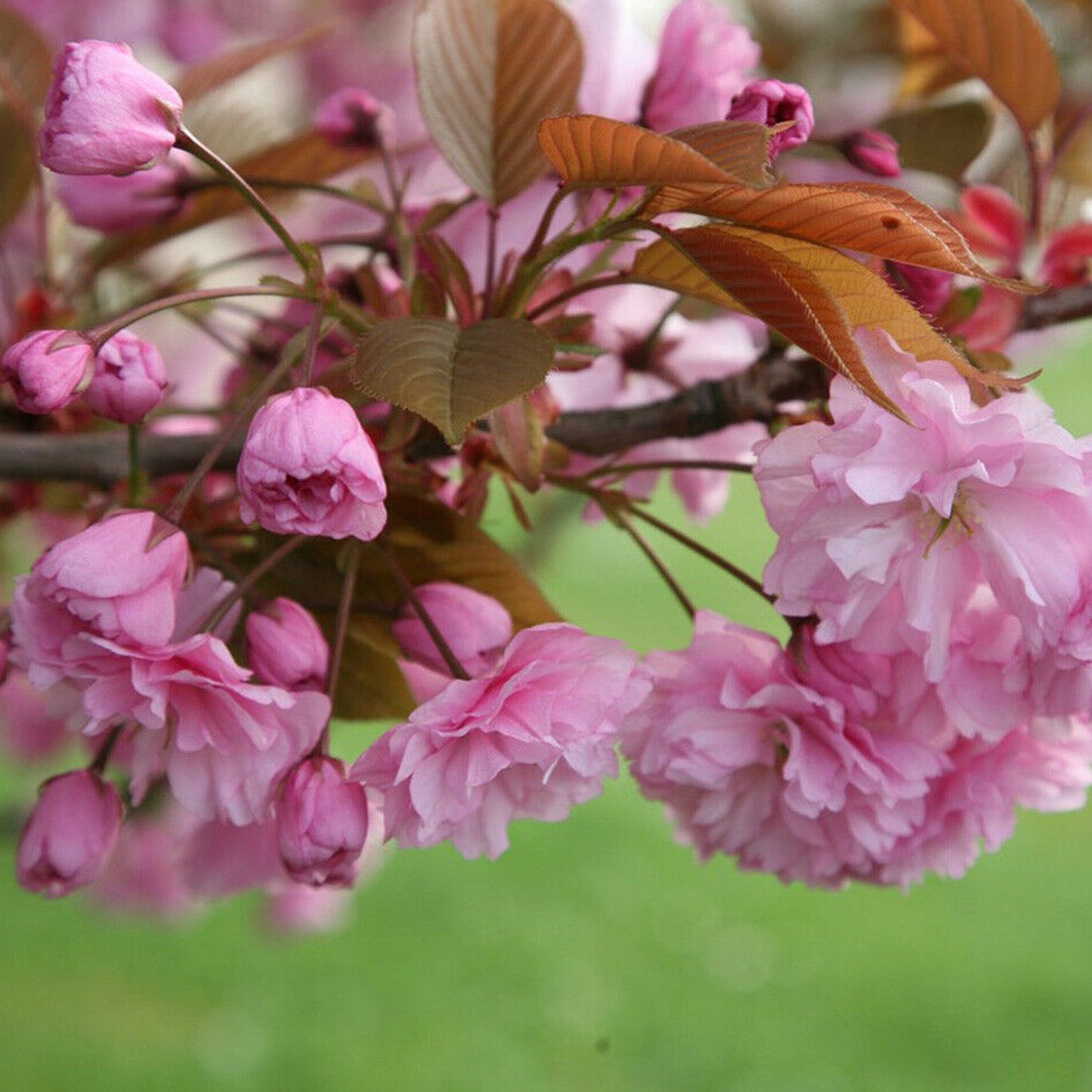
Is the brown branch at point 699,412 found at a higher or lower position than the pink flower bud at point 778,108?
lower

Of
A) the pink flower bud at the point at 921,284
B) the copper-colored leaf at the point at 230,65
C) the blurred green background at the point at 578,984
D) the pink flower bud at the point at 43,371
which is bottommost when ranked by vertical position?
the blurred green background at the point at 578,984

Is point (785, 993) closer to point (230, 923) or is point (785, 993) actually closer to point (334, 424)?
point (230, 923)

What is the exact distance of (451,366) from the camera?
1.36ft

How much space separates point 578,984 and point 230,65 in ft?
6.00

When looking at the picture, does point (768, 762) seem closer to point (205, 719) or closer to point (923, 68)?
point (205, 719)

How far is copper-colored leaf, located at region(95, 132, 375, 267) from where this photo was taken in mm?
696

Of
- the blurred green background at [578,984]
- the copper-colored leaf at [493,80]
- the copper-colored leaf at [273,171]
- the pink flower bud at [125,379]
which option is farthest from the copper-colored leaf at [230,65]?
the blurred green background at [578,984]

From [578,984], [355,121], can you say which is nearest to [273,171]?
[355,121]

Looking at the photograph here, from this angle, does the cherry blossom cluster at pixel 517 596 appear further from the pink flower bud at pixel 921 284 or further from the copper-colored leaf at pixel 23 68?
the copper-colored leaf at pixel 23 68

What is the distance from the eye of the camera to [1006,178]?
2.80 feet

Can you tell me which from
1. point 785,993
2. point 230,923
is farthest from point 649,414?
point 230,923

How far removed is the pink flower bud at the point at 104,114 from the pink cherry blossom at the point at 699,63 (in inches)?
9.9

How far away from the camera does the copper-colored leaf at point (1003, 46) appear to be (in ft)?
1.78

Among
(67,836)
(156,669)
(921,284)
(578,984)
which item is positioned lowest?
(578,984)
